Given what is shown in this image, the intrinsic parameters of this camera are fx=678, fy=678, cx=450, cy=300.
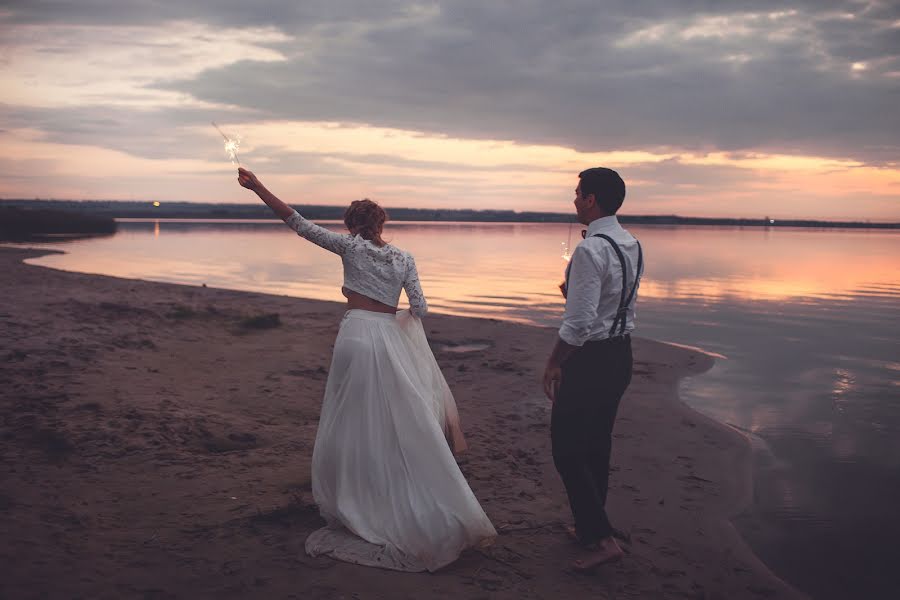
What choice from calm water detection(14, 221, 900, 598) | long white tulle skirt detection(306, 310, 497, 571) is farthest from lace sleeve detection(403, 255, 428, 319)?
calm water detection(14, 221, 900, 598)

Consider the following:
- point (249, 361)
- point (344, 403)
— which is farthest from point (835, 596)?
point (249, 361)

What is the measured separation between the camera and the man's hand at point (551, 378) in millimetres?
4547

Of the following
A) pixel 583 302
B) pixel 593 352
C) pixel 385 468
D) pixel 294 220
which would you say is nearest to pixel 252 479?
pixel 385 468

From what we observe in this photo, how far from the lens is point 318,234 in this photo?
4699mm

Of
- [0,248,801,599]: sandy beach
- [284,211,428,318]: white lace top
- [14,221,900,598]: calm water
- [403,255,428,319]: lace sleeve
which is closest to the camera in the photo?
[0,248,801,599]: sandy beach

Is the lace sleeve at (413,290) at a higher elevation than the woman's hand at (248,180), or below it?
below

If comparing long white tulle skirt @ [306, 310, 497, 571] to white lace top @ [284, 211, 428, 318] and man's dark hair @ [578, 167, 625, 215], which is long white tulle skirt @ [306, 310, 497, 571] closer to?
white lace top @ [284, 211, 428, 318]

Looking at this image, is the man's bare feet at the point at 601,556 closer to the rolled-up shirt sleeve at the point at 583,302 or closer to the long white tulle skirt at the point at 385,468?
the long white tulle skirt at the point at 385,468

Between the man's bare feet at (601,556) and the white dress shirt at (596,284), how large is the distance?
1.45 m

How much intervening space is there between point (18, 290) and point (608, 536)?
593 inches

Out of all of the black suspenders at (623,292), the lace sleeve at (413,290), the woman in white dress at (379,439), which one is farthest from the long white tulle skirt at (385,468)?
Answer: the black suspenders at (623,292)

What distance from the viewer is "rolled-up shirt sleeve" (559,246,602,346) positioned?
4293 mm

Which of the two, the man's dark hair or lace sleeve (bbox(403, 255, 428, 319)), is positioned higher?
the man's dark hair

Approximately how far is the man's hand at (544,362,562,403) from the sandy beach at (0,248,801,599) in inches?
47.8
